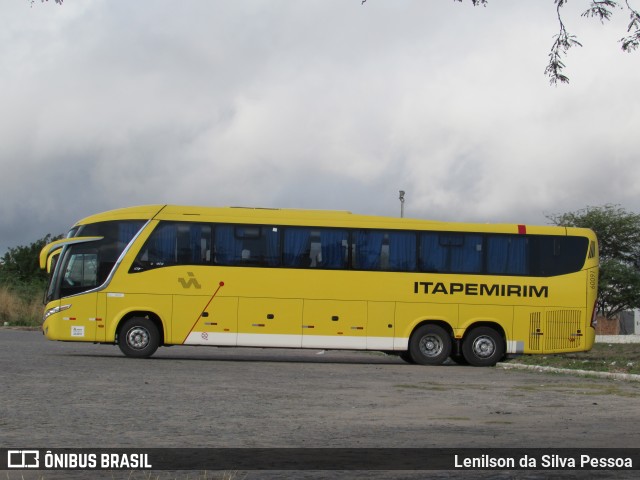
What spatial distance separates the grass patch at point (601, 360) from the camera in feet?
69.3

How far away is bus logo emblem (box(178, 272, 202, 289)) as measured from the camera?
23500 mm

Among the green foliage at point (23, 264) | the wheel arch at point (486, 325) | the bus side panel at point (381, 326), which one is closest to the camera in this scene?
the bus side panel at point (381, 326)

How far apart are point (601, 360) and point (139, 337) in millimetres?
10797

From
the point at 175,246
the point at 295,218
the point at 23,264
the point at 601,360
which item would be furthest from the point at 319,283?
the point at 23,264

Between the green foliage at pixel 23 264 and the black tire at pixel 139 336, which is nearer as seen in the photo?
the black tire at pixel 139 336

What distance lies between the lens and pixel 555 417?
11.9m

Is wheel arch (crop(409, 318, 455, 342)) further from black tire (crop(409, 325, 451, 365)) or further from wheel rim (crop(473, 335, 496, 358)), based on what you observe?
wheel rim (crop(473, 335, 496, 358))

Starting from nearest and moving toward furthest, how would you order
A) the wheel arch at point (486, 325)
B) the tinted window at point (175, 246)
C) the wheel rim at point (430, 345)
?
the tinted window at point (175, 246) → the wheel rim at point (430, 345) → the wheel arch at point (486, 325)

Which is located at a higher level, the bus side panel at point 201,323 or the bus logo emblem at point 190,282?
the bus logo emblem at point 190,282

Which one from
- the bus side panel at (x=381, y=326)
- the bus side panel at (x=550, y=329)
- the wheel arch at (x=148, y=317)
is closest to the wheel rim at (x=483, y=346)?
the bus side panel at (x=550, y=329)

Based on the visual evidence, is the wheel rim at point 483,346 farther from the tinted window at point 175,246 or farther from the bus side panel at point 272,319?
the tinted window at point 175,246

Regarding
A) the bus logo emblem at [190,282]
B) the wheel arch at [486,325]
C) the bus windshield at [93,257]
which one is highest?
the bus windshield at [93,257]

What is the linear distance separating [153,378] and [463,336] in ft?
31.3

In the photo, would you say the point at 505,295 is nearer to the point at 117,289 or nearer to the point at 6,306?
the point at 117,289
